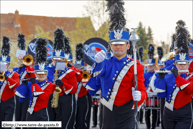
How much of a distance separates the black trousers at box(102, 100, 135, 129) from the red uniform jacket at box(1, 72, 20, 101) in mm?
4517

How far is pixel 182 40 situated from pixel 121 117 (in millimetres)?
3251

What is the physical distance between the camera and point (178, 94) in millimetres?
6141

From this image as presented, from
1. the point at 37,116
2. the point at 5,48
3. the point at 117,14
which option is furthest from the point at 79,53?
the point at 117,14

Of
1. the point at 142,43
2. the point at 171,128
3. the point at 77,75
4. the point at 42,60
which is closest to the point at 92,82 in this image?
the point at 171,128

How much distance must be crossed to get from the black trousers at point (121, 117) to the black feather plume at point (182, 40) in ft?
9.06

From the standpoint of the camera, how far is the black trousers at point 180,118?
592 cm

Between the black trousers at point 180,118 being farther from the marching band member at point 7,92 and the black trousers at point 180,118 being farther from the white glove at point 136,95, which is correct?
the marching band member at point 7,92

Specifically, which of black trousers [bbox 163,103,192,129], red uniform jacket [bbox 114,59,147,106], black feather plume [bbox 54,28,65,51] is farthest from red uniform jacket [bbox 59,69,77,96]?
red uniform jacket [bbox 114,59,147,106]

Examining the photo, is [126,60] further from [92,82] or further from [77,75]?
[77,75]

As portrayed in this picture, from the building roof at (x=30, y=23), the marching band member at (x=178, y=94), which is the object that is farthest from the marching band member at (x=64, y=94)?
the building roof at (x=30, y=23)

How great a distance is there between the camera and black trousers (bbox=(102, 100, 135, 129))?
4.29 metres

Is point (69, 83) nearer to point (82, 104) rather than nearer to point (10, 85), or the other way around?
point (82, 104)

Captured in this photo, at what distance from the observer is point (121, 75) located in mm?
4316

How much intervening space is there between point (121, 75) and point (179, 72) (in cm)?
232
